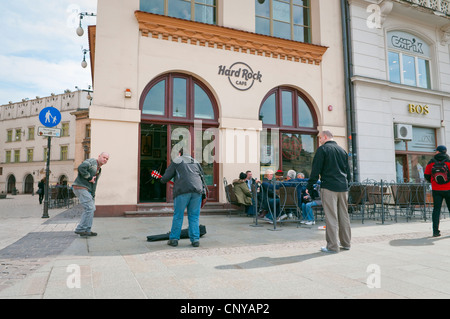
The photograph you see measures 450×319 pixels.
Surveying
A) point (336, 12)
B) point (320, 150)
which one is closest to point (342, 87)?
point (336, 12)

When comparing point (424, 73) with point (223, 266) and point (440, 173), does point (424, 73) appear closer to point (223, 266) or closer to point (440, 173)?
point (440, 173)

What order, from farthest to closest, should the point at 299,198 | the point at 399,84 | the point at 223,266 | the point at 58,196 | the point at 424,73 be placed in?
the point at 424,73 → the point at 58,196 → the point at 399,84 → the point at 299,198 → the point at 223,266

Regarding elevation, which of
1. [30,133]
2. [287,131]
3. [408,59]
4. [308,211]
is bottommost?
A: [308,211]

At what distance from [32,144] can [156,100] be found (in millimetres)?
47729

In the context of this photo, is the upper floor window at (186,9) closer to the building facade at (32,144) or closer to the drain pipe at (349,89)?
the drain pipe at (349,89)

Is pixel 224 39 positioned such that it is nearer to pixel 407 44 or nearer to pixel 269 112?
pixel 269 112

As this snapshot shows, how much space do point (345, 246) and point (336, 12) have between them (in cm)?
1141

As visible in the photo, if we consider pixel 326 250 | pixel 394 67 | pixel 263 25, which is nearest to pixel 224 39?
pixel 263 25

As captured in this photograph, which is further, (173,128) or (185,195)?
(173,128)

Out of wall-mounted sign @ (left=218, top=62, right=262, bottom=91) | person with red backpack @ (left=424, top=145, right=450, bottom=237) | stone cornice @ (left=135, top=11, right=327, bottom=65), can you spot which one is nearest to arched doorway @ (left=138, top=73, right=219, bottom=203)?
wall-mounted sign @ (left=218, top=62, right=262, bottom=91)

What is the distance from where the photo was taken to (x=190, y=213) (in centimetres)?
535

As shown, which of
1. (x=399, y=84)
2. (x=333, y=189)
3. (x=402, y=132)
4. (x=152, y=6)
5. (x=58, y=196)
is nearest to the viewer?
(x=333, y=189)

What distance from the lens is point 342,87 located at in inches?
505

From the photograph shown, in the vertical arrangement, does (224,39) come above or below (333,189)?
above
